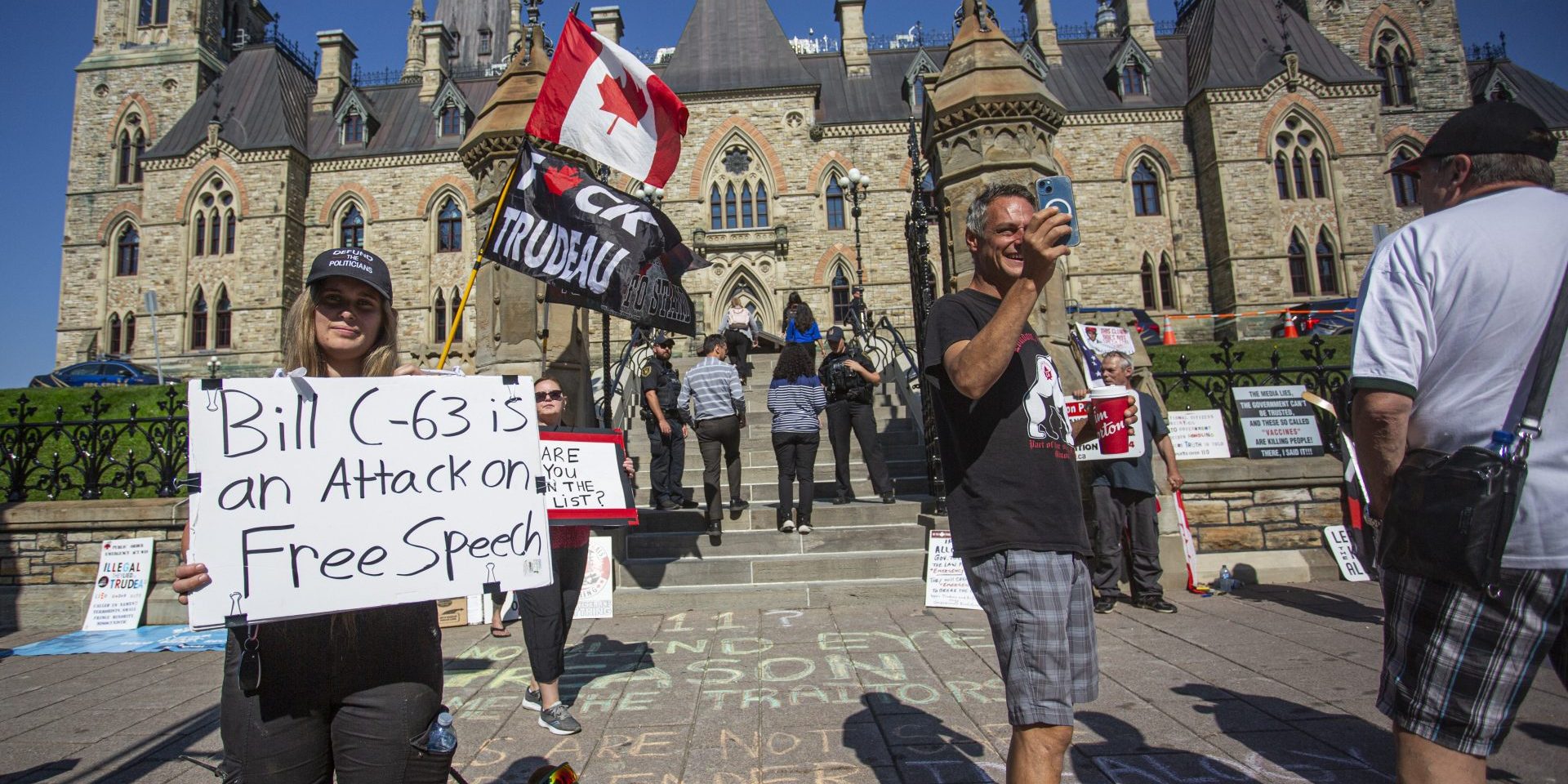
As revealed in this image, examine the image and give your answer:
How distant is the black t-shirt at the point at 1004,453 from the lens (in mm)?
2197

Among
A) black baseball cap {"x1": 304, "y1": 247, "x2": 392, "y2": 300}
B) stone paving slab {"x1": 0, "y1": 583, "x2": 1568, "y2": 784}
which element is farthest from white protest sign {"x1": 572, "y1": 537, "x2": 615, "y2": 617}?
black baseball cap {"x1": 304, "y1": 247, "x2": 392, "y2": 300}

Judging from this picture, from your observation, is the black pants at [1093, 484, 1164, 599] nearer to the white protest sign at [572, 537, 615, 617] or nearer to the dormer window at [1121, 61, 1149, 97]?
the white protest sign at [572, 537, 615, 617]

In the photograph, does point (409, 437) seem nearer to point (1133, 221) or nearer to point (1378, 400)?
point (1378, 400)

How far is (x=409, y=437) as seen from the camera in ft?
6.99

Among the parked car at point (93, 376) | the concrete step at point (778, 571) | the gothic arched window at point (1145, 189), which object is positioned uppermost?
the gothic arched window at point (1145, 189)

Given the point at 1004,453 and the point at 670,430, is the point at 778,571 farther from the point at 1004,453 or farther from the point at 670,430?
the point at 1004,453

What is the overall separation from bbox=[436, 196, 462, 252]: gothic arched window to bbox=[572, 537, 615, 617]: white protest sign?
27.7 meters

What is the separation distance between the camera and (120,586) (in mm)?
6984

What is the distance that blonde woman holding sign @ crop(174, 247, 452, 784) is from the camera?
1754 millimetres

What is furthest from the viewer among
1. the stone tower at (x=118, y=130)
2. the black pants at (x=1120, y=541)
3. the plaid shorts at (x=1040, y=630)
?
the stone tower at (x=118, y=130)

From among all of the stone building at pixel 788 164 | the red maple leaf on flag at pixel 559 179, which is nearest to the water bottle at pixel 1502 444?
the red maple leaf on flag at pixel 559 179

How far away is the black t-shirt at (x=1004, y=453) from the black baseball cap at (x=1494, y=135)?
1.16 metres

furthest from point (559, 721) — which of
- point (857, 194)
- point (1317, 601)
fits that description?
point (857, 194)

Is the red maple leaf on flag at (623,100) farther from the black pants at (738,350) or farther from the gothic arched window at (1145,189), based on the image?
the gothic arched window at (1145,189)
